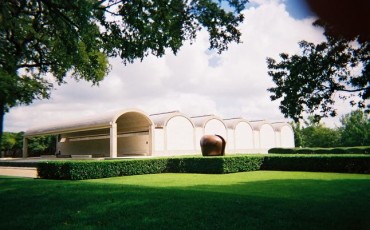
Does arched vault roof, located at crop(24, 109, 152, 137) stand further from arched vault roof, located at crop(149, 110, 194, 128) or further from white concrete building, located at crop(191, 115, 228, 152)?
white concrete building, located at crop(191, 115, 228, 152)

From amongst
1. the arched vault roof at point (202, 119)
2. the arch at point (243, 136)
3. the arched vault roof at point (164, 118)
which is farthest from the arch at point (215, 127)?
the arched vault roof at point (164, 118)

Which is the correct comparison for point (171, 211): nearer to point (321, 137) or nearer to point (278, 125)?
point (278, 125)

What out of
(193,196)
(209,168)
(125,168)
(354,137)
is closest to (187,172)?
(209,168)

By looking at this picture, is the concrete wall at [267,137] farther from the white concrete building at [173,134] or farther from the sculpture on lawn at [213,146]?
the sculpture on lawn at [213,146]

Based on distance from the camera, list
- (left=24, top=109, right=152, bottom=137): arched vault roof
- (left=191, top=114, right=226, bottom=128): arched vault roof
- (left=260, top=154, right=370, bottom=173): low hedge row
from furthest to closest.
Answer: (left=191, top=114, right=226, bottom=128): arched vault roof
(left=24, top=109, right=152, bottom=137): arched vault roof
(left=260, top=154, right=370, bottom=173): low hedge row

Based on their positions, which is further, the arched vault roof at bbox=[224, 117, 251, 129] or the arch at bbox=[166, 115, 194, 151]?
the arched vault roof at bbox=[224, 117, 251, 129]

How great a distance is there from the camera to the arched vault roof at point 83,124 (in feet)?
107

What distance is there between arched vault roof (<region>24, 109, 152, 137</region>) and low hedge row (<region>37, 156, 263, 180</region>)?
10.9 metres

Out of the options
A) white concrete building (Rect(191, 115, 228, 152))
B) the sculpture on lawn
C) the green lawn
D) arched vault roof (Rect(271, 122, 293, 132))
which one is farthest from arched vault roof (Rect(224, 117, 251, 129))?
the green lawn

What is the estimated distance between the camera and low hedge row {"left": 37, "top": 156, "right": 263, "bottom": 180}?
18.7 metres

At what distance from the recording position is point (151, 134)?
35156 mm

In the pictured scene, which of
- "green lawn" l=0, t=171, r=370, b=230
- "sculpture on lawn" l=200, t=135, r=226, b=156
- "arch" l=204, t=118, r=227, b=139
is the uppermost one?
"arch" l=204, t=118, r=227, b=139

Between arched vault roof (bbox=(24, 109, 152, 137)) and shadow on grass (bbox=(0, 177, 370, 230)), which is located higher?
arched vault roof (bbox=(24, 109, 152, 137))

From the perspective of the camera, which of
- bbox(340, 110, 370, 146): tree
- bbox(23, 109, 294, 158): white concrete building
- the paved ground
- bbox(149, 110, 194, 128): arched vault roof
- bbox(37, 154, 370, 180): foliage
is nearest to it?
bbox(37, 154, 370, 180): foliage
